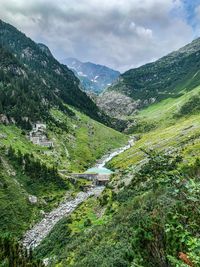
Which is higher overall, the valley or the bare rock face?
the bare rock face

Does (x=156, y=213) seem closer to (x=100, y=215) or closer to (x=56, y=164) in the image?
(x=100, y=215)

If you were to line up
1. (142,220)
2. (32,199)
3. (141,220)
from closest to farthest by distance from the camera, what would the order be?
(142,220) < (141,220) < (32,199)

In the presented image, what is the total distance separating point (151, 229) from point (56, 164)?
13683 centimetres

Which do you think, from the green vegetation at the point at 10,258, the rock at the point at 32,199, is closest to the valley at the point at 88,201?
the rock at the point at 32,199

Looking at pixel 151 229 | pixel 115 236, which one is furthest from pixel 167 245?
pixel 115 236

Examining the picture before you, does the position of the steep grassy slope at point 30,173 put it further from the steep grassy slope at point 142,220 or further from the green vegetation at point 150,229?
the green vegetation at point 150,229

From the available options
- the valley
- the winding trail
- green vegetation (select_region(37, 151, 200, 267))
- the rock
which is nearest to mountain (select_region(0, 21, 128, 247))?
the rock

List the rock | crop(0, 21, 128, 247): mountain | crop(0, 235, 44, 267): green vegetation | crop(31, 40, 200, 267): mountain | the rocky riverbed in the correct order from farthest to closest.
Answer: the rock, crop(0, 21, 128, 247): mountain, the rocky riverbed, crop(0, 235, 44, 267): green vegetation, crop(31, 40, 200, 267): mountain

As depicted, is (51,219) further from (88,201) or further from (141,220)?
(141,220)

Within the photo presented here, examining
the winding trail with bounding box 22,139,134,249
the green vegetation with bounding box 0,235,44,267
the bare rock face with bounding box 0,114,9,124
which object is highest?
the bare rock face with bounding box 0,114,9,124

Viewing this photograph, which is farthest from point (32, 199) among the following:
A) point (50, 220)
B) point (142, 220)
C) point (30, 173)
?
point (142, 220)

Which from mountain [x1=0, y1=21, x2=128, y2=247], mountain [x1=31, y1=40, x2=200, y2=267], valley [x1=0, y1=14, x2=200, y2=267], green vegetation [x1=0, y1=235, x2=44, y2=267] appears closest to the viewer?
mountain [x1=31, y1=40, x2=200, y2=267]

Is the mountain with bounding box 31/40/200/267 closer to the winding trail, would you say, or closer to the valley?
the valley

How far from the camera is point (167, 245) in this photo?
17.7 metres
